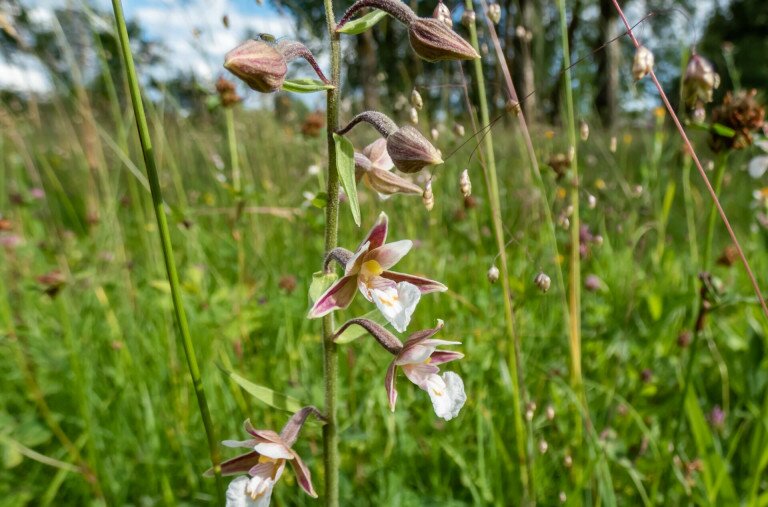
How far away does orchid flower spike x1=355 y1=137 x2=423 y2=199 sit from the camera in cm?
97

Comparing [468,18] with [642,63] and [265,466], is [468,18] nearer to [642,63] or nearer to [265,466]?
[642,63]

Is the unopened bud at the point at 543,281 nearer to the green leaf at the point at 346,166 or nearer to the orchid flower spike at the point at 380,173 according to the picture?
the orchid flower spike at the point at 380,173

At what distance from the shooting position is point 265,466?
2.86ft

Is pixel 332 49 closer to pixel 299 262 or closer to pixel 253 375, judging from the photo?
pixel 253 375

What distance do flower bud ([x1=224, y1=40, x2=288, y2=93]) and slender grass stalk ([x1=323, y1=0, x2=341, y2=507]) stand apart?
0.26ft

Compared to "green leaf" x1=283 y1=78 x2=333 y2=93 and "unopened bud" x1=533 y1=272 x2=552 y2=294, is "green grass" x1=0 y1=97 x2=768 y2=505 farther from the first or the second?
"green leaf" x1=283 y1=78 x2=333 y2=93

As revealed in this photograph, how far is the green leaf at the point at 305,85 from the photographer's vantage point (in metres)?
0.80

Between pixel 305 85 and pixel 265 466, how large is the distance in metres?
0.59

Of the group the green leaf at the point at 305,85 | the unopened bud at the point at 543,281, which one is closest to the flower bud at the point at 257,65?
the green leaf at the point at 305,85

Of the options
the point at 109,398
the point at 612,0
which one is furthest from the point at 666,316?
the point at 109,398

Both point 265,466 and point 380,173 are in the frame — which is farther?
point 380,173

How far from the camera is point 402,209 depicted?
8.45 feet

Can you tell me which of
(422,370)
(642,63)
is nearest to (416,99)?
(642,63)

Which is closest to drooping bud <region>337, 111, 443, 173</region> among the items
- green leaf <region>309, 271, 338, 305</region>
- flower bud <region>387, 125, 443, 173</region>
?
flower bud <region>387, 125, 443, 173</region>
